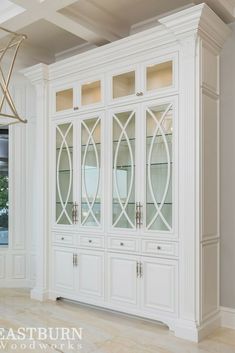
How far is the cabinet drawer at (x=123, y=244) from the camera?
146 inches

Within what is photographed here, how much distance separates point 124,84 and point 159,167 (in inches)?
38.3

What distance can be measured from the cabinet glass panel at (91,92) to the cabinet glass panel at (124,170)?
14.5 inches

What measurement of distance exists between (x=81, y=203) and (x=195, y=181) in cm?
145

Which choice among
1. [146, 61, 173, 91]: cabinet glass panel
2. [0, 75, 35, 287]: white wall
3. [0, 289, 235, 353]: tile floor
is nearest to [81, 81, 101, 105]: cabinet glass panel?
[146, 61, 173, 91]: cabinet glass panel

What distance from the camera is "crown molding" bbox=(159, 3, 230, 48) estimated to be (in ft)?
10.4

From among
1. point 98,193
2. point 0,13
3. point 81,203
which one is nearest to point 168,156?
point 98,193

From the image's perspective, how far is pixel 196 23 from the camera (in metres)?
3.19

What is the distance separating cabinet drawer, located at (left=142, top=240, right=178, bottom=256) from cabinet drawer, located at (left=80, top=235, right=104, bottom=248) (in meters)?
0.56

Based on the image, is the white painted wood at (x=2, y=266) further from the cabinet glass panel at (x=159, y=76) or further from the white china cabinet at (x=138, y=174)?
the cabinet glass panel at (x=159, y=76)

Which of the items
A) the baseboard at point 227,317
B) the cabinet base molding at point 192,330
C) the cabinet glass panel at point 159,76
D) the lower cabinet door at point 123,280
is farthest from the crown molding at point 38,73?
the baseboard at point 227,317

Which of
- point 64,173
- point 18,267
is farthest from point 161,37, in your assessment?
point 18,267

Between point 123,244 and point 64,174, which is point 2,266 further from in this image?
point 123,244

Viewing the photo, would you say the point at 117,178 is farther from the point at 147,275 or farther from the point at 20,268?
the point at 20,268

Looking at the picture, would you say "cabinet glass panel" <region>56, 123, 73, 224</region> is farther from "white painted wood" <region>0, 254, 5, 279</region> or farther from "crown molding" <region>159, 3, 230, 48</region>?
"crown molding" <region>159, 3, 230, 48</region>
